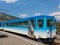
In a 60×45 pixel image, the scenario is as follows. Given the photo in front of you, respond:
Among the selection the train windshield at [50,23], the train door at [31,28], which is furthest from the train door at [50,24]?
the train door at [31,28]

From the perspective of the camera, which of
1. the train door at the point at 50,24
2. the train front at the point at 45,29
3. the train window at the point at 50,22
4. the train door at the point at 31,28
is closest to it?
the train front at the point at 45,29

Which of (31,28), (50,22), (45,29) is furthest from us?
(31,28)

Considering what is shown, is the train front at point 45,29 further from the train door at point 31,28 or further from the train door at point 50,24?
the train door at point 31,28

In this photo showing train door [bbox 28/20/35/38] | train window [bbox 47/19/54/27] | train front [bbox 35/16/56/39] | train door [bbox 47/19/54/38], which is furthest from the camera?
train door [bbox 28/20/35/38]

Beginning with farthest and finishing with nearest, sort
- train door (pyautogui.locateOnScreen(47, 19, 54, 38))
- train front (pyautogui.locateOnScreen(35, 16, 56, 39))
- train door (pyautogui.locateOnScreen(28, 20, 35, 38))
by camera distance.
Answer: train door (pyautogui.locateOnScreen(28, 20, 35, 38)) → train door (pyautogui.locateOnScreen(47, 19, 54, 38)) → train front (pyautogui.locateOnScreen(35, 16, 56, 39))

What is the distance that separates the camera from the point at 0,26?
160 ft

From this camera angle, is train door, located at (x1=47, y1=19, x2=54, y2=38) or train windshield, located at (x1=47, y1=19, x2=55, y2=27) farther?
train windshield, located at (x1=47, y1=19, x2=55, y2=27)

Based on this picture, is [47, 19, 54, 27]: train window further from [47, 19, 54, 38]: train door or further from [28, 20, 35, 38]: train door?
[28, 20, 35, 38]: train door

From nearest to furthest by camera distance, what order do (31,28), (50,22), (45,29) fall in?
1. (45,29)
2. (50,22)
3. (31,28)

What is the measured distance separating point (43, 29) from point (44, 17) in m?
1.27

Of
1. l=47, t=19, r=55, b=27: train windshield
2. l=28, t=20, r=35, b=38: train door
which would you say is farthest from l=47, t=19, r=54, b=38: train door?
l=28, t=20, r=35, b=38: train door

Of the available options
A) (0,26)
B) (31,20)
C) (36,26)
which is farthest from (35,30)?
(0,26)

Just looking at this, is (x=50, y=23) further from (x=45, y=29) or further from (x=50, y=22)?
(x=45, y=29)

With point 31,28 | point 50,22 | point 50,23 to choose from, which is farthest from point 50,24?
point 31,28
